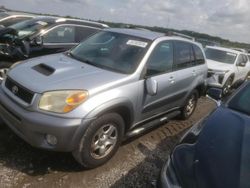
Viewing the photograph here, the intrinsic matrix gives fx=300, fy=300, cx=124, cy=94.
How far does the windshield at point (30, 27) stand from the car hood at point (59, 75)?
3.15 metres

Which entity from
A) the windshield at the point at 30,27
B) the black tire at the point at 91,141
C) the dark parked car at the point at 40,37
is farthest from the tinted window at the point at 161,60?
the windshield at the point at 30,27

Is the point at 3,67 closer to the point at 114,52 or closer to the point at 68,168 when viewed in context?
the point at 114,52

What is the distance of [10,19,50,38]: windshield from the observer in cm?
746

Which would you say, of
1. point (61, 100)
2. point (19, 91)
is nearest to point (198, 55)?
point (61, 100)

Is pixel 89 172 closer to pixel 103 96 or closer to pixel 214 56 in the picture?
pixel 103 96

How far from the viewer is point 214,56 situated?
1165 centimetres

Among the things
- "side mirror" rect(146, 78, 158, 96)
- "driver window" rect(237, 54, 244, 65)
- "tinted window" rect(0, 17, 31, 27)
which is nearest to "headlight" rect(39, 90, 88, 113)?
"side mirror" rect(146, 78, 158, 96)

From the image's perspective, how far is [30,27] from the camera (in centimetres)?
780

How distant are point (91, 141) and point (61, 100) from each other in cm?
63

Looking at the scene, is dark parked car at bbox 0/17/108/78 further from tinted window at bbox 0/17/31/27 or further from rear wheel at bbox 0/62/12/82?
tinted window at bbox 0/17/31/27

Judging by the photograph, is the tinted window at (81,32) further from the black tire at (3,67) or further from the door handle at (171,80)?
the door handle at (171,80)

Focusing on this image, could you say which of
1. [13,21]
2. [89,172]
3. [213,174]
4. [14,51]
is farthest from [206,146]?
[13,21]

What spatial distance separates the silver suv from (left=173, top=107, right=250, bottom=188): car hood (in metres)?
1.25

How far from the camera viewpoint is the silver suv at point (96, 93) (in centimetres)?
349
